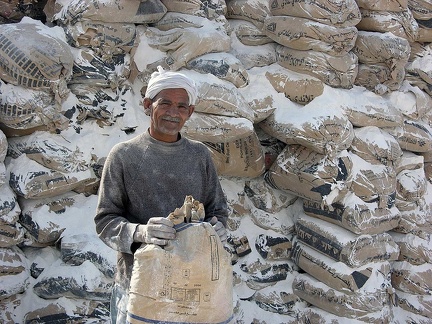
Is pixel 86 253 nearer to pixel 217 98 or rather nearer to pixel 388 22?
pixel 217 98

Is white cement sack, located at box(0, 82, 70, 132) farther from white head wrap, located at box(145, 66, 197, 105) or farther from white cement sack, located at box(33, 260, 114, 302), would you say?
white head wrap, located at box(145, 66, 197, 105)

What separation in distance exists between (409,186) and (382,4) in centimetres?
102

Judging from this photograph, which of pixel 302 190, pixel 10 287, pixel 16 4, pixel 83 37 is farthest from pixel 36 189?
pixel 302 190

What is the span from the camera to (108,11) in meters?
2.57

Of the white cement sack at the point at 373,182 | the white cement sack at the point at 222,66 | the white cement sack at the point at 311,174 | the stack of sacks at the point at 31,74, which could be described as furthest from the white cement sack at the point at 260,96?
the stack of sacks at the point at 31,74

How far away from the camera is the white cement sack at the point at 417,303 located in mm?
3131

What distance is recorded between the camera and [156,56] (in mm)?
2764

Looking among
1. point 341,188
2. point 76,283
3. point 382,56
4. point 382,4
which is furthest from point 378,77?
point 76,283

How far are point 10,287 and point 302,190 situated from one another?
148cm

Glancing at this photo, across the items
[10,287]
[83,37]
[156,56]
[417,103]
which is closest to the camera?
[10,287]

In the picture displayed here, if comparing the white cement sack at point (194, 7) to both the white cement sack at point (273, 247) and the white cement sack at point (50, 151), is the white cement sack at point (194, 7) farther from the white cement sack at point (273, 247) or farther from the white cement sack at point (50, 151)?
the white cement sack at point (273, 247)

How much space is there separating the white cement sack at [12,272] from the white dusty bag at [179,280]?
1.17m

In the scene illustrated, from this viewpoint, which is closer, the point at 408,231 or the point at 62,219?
the point at 62,219

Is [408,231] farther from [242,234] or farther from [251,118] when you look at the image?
[251,118]
